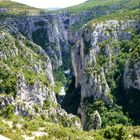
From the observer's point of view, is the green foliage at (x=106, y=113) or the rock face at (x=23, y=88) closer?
the rock face at (x=23, y=88)

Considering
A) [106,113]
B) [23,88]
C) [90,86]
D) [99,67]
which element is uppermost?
[23,88]

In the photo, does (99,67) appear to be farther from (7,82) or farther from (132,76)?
(7,82)

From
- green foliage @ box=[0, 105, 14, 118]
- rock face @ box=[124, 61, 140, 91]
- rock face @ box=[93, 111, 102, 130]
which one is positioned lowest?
rock face @ box=[93, 111, 102, 130]

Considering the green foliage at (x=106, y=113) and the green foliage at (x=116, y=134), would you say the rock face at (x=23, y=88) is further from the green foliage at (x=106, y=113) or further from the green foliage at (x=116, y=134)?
the green foliage at (x=116, y=134)

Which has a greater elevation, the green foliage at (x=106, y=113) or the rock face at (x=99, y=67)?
the rock face at (x=99, y=67)

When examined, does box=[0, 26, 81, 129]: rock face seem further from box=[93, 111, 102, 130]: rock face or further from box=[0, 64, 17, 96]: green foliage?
box=[93, 111, 102, 130]: rock face

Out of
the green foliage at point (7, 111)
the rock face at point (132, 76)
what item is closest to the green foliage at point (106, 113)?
the rock face at point (132, 76)

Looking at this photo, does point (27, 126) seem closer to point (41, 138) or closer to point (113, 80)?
point (41, 138)

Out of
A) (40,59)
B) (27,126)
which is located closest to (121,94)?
(40,59)

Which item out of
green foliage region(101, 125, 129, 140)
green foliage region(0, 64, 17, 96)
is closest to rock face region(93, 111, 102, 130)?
green foliage region(0, 64, 17, 96)

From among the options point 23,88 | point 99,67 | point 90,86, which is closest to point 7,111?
point 23,88

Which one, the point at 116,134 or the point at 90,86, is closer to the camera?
the point at 116,134
